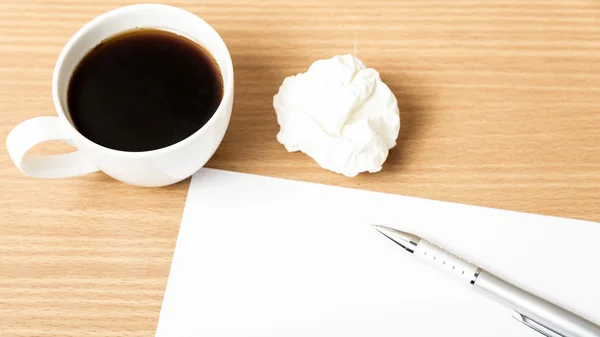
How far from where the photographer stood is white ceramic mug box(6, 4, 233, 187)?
54 centimetres

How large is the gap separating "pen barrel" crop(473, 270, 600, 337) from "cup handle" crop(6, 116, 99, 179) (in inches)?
14.1

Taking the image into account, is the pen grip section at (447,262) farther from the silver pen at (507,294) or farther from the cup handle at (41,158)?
the cup handle at (41,158)

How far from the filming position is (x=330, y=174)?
0.65 metres

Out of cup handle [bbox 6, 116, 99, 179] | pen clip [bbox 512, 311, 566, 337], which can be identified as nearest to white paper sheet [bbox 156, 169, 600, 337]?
pen clip [bbox 512, 311, 566, 337]

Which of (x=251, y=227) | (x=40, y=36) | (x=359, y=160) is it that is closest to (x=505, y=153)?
(x=359, y=160)

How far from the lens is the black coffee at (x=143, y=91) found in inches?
22.8

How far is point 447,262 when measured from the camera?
58 cm

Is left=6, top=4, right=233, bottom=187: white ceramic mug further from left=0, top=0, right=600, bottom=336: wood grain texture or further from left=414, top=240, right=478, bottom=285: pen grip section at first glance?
left=414, top=240, right=478, bottom=285: pen grip section

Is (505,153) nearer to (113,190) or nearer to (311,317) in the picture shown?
(311,317)

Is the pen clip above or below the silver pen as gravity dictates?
below

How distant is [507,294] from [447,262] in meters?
0.06

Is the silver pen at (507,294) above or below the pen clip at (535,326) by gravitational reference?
above

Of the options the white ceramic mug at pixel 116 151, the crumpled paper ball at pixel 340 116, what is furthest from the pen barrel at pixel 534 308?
the white ceramic mug at pixel 116 151

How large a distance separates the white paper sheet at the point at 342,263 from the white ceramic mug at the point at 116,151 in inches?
2.6
